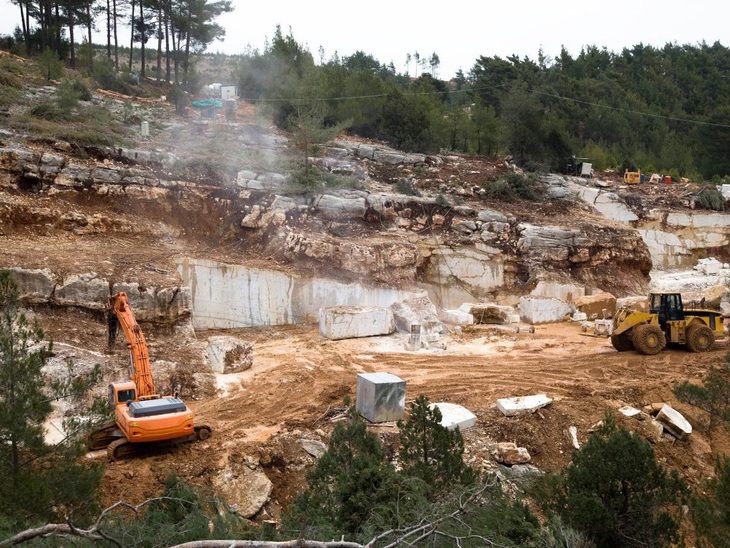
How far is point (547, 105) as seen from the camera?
46375 mm

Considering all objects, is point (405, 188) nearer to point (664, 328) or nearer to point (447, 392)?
point (664, 328)

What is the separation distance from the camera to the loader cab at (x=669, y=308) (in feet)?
57.3

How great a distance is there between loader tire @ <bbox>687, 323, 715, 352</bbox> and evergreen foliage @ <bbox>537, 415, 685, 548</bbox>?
10.5 m

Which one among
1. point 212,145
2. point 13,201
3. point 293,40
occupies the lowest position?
point 13,201

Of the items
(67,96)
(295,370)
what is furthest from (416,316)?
(67,96)

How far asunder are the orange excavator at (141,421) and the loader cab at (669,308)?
42.0ft

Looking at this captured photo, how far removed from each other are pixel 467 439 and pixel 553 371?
16.8ft

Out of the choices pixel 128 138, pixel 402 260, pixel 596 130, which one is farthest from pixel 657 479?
pixel 596 130

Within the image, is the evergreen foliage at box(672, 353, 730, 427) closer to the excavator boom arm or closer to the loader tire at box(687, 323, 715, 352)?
the loader tire at box(687, 323, 715, 352)

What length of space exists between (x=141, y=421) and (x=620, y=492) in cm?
716

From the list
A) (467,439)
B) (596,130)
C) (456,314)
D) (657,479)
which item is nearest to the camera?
(657,479)

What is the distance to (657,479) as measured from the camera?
7.86 m

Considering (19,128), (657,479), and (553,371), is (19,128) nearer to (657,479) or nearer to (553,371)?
(553,371)

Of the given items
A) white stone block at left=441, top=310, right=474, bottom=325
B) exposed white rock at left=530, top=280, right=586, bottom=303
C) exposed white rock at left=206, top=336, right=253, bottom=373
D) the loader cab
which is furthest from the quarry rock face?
the loader cab
